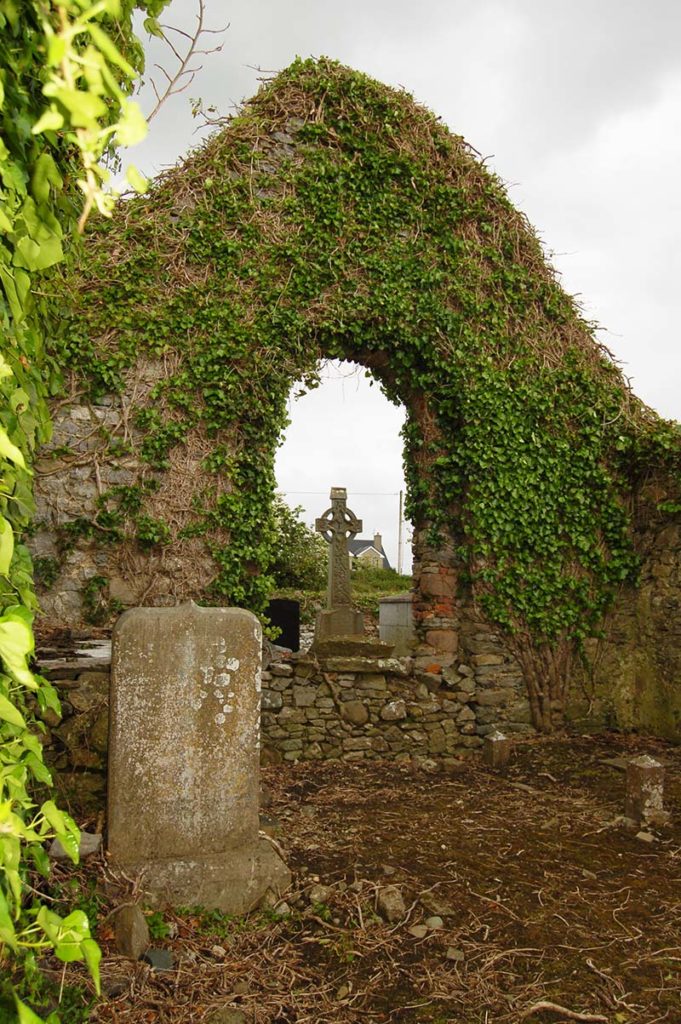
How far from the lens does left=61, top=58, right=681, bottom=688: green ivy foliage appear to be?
20.9 feet

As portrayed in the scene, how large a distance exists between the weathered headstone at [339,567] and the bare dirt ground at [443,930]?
4.18 m

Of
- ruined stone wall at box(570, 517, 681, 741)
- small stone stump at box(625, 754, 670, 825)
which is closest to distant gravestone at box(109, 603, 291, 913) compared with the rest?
small stone stump at box(625, 754, 670, 825)

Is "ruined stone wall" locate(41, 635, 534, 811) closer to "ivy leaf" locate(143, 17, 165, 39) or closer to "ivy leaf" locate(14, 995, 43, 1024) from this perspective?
"ivy leaf" locate(143, 17, 165, 39)

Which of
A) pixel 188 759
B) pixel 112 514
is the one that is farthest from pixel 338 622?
pixel 188 759

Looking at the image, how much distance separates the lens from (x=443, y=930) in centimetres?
325

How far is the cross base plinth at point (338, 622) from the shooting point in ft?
30.5

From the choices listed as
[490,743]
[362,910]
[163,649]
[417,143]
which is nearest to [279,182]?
[417,143]

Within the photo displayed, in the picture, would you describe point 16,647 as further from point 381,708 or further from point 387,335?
point 387,335

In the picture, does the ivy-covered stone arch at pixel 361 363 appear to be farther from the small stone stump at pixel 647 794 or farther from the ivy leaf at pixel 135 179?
the ivy leaf at pixel 135 179

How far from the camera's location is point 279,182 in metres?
6.88

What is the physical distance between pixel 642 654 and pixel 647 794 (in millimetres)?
2740

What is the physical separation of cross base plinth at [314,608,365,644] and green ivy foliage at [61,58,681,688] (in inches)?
107

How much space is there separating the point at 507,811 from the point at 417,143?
6.62 m

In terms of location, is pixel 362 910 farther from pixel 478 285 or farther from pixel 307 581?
pixel 307 581
